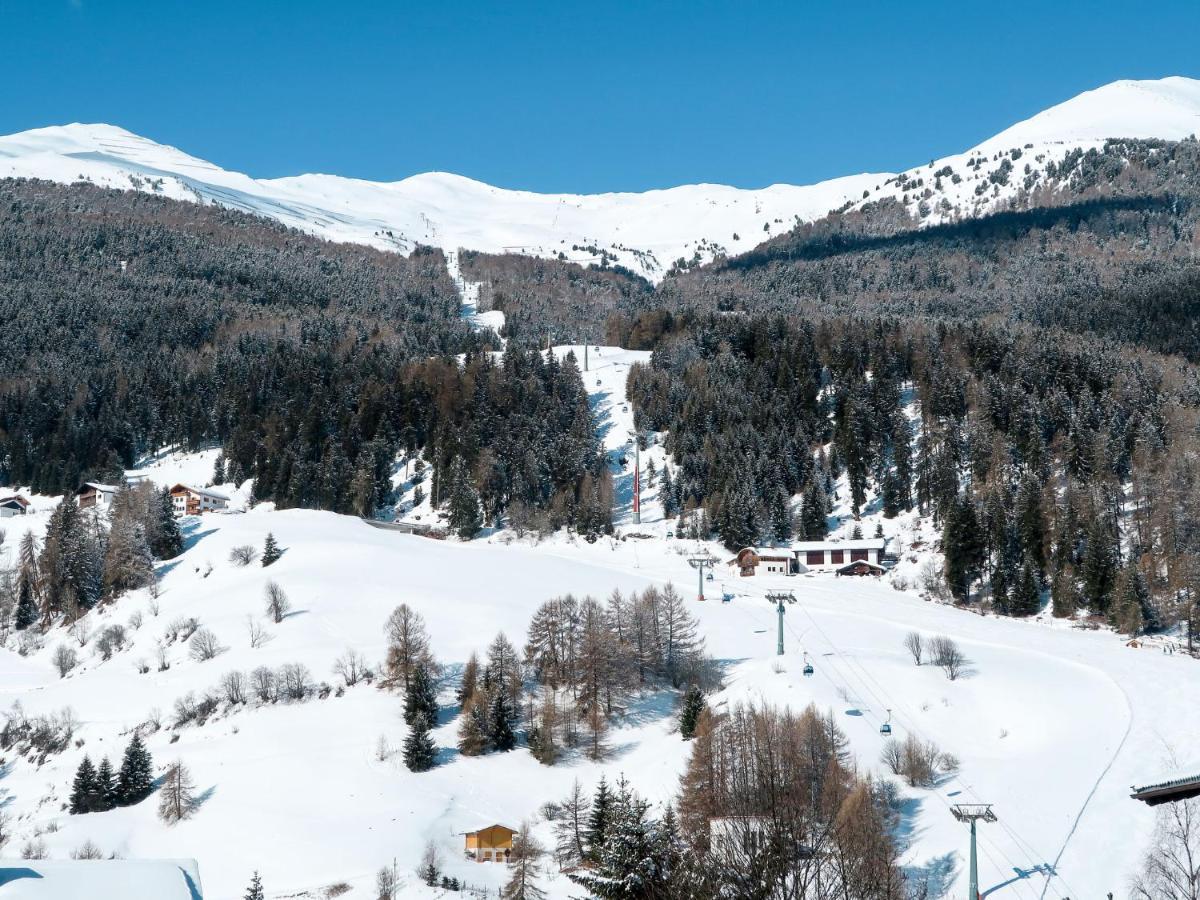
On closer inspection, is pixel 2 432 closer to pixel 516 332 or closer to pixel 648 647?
pixel 516 332

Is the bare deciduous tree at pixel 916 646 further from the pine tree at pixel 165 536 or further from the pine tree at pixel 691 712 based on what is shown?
the pine tree at pixel 165 536

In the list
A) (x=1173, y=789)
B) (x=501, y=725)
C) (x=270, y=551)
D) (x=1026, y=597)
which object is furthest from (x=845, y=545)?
(x=1173, y=789)

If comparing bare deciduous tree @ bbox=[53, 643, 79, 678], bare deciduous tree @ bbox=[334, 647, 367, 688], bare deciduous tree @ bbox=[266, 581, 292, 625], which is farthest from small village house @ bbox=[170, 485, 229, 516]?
bare deciduous tree @ bbox=[334, 647, 367, 688]

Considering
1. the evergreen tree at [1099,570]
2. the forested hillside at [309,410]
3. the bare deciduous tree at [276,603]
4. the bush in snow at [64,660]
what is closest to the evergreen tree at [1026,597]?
the evergreen tree at [1099,570]

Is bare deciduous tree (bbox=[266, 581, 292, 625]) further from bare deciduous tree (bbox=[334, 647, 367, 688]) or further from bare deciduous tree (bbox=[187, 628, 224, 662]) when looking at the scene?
bare deciduous tree (bbox=[334, 647, 367, 688])

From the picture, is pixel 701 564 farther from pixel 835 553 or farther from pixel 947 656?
pixel 947 656

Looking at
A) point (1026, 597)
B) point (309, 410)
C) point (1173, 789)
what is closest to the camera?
point (1173, 789)
